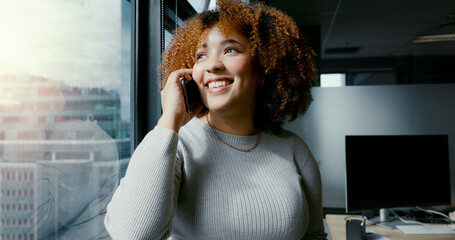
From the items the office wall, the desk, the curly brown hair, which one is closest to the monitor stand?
the desk

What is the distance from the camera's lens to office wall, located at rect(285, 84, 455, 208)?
262 centimetres

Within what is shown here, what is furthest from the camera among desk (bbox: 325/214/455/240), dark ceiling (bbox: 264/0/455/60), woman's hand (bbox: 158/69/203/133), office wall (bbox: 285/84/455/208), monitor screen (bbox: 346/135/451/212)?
dark ceiling (bbox: 264/0/455/60)

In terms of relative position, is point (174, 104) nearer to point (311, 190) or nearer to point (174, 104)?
point (174, 104)

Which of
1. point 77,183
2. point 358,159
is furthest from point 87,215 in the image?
point 358,159

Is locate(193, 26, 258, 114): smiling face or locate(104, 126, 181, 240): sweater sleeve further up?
locate(193, 26, 258, 114): smiling face

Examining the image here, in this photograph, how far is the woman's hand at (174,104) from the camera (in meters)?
0.86

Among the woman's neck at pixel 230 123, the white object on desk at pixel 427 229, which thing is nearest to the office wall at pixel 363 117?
the white object on desk at pixel 427 229

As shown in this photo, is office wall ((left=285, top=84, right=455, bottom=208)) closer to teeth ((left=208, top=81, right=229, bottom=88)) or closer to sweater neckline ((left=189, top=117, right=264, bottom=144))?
sweater neckline ((left=189, top=117, right=264, bottom=144))

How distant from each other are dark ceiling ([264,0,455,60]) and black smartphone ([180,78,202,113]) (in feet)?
7.23

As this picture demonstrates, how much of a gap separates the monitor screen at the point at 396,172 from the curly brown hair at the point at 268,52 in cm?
105

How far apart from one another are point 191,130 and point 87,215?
0.47 meters

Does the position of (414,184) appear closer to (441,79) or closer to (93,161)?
(441,79)

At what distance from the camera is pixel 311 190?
1.07 m

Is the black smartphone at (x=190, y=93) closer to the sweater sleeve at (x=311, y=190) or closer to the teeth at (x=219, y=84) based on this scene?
the teeth at (x=219, y=84)
